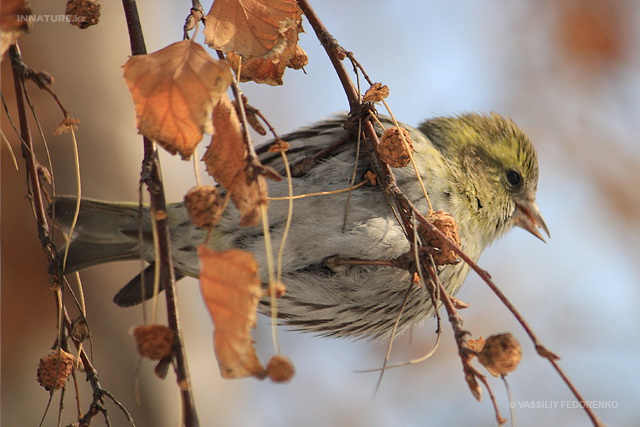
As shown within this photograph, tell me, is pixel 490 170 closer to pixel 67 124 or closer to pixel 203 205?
pixel 67 124

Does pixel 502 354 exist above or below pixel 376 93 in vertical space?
below

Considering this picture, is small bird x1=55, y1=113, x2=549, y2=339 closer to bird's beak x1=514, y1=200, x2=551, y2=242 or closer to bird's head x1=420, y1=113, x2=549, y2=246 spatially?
bird's head x1=420, y1=113, x2=549, y2=246

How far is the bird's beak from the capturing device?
3047 millimetres

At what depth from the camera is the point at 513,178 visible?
9.86 ft

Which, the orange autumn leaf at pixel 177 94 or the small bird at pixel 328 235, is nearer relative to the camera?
the orange autumn leaf at pixel 177 94

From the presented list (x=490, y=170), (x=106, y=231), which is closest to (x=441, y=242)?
(x=106, y=231)

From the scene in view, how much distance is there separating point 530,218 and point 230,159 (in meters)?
2.14

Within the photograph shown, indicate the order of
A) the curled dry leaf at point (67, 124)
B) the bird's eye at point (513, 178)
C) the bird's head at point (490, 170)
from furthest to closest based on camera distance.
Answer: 1. the bird's eye at point (513, 178)
2. the bird's head at point (490, 170)
3. the curled dry leaf at point (67, 124)

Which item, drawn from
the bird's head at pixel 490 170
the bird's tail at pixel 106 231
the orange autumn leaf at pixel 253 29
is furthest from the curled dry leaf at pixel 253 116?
the bird's head at pixel 490 170

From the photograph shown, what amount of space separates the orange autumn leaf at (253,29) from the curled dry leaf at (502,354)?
707mm

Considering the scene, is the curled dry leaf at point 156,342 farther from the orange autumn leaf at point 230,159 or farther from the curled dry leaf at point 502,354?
the curled dry leaf at point 502,354

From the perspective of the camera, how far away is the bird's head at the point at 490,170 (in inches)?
105

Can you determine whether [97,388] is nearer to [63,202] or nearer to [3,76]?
[63,202]

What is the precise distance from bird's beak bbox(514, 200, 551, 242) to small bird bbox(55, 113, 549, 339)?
41 cm
